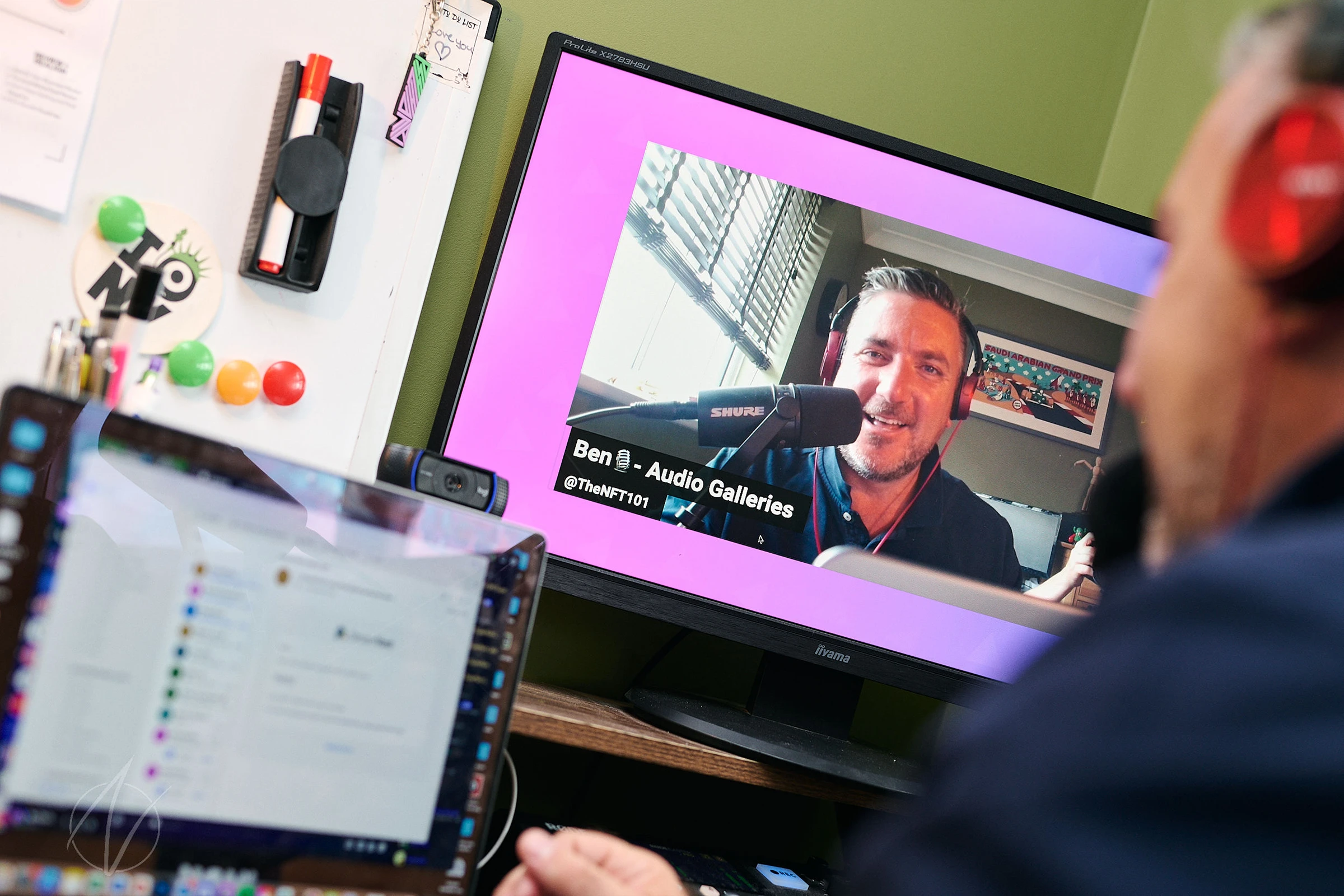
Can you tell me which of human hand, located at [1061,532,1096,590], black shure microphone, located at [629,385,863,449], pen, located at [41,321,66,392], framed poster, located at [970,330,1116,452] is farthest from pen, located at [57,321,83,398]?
human hand, located at [1061,532,1096,590]

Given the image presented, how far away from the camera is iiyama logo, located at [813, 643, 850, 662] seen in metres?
1.05

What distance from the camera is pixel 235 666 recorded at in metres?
0.57

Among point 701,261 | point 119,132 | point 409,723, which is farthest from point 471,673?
point 119,132

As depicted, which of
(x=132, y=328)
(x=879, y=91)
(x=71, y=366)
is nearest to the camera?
(x=71, y=366)

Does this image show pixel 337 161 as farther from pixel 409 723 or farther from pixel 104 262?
pixel 409 723

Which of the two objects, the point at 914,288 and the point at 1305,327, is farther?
the point at 914,288

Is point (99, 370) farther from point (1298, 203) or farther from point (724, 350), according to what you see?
point (1298, 203)

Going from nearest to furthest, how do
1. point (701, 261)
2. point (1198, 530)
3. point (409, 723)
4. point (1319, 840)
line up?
point (1319, 840) < point (1198, 530) < point (409, 723) < point (701, 261)

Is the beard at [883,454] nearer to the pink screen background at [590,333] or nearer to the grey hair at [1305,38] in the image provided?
the pink screen background at [590,333]

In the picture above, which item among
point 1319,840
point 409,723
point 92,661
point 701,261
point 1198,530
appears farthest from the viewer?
point 701,261

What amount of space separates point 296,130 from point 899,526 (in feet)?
2.52

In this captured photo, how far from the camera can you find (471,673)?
26.0 inches

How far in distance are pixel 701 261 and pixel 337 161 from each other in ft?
1.29

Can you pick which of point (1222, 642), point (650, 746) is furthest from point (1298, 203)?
point (650, 746)
